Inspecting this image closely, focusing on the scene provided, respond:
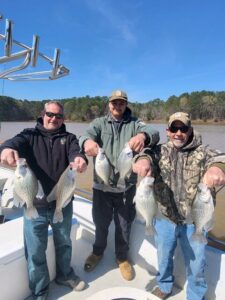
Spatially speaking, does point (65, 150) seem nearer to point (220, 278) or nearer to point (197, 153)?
point (197, 153)

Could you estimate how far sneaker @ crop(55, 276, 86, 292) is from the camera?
133 inches

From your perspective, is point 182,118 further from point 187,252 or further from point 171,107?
point 171,107

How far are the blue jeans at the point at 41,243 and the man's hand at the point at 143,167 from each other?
907 millimetres

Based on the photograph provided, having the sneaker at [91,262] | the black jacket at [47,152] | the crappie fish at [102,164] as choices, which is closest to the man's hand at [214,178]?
the crappie fish at [102,164]

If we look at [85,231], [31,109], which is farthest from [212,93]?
[85,231]

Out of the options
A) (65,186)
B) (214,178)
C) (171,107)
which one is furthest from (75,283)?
(171,107)

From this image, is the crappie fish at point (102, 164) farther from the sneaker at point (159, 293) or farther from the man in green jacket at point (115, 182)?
the sneaker at point (159, 293)

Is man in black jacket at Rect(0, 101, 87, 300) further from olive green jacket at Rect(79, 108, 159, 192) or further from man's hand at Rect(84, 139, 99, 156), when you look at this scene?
olive green jacket at Rect(79, 108, 159, 192)

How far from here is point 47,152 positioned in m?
2.96

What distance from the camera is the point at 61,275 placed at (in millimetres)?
3453

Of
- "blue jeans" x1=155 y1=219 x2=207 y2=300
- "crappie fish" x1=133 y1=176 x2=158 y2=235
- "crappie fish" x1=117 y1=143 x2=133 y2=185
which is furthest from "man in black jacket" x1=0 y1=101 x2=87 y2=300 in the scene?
"blue jeans" x1=155 y1=219 x2=207 y2=300

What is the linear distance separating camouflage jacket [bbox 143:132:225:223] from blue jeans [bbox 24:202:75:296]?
0.99m

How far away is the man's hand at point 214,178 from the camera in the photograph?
2370 mm

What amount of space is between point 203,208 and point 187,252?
81 centimetres
